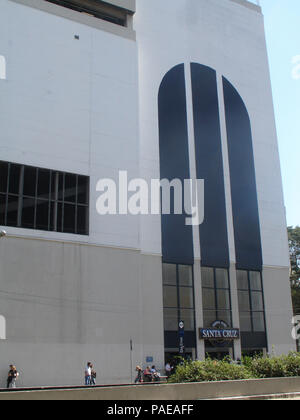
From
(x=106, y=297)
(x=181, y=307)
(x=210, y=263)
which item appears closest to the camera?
(x=106, y=297)

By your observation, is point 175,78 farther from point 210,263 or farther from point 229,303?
point 229,303

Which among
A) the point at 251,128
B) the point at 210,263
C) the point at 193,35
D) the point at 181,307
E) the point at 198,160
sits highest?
the point at 193,35

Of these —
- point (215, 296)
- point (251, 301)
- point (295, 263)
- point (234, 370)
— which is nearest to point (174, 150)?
point (215, 296)

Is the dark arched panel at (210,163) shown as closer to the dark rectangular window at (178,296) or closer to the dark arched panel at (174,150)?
the dark arched panel at (174,150)

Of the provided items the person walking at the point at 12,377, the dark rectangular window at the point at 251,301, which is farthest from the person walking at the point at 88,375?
the dark rectangular window at the point at 251,301

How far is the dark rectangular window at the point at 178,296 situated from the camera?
37250mm

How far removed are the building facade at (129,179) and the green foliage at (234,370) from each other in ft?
39.7

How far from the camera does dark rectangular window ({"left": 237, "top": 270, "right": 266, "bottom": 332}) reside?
134ft

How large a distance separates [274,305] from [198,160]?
14.3 metres

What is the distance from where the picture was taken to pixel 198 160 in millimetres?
42094

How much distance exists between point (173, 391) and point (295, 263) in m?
48.5
